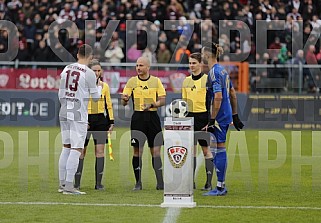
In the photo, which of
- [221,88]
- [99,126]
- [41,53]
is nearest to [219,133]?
[221,88]

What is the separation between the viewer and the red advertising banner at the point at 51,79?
90.7 feet

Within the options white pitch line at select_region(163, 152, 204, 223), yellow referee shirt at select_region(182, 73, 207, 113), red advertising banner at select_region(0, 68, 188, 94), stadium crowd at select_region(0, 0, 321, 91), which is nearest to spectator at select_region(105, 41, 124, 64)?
stadium crowd at select_region(0, 0, 321, 91)

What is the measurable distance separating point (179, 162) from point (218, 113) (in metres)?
1.54

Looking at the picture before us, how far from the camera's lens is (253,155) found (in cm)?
2012

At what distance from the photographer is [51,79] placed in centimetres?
2784

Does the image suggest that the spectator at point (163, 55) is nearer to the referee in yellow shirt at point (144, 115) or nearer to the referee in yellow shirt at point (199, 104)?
the referee in yellow shirt at point (199, 104)

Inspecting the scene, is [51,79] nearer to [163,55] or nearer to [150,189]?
[163,55]

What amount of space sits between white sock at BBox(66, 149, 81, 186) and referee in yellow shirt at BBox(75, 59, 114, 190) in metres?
0.86

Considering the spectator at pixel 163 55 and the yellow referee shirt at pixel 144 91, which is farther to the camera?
the spectator at pixel 163 55

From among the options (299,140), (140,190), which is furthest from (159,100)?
(299,140)

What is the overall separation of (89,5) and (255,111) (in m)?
6.95

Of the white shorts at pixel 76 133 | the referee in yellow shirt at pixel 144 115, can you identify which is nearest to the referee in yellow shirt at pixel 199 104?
the referee in yellow shirt at pixel 144 115

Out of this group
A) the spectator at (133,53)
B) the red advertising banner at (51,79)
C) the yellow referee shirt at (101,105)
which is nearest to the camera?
the yellow referee shirt at (101,105)

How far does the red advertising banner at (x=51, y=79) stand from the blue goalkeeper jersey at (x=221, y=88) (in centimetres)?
1405
